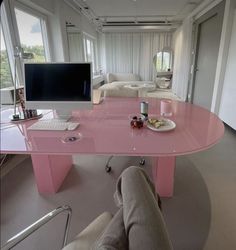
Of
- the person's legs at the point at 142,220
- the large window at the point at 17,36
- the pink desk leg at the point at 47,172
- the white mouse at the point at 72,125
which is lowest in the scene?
the pink desk leg at the point at 47,172

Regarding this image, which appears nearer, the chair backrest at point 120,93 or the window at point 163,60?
the chair backrest at point 120,93

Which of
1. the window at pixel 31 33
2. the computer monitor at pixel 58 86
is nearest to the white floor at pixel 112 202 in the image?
the computer monitor at pixel 58 86

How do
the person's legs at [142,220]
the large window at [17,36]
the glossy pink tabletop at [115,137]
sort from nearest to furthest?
1. the person's legs at [142,220]
2. the glossy pink tabletop at [115,137]
3. the large window at [17,36]

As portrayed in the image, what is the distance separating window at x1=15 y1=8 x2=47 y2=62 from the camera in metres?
2.57

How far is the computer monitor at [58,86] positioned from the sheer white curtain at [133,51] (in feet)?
21.2

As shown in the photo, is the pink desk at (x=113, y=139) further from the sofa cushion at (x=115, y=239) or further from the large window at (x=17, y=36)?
the large window at (x=17, y=36)

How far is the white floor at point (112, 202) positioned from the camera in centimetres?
128

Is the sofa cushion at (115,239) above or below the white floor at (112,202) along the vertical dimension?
above

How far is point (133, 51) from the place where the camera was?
7344 millimetres

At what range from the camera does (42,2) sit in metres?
2.83

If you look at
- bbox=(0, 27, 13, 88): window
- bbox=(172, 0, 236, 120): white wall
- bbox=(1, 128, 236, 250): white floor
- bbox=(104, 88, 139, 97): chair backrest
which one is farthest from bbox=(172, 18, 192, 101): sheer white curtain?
bbox=(0, 27, 13, 88): window

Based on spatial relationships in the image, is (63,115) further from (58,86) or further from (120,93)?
(120,93)

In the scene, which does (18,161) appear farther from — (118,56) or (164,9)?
(118,56)

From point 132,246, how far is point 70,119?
123 centimetres
